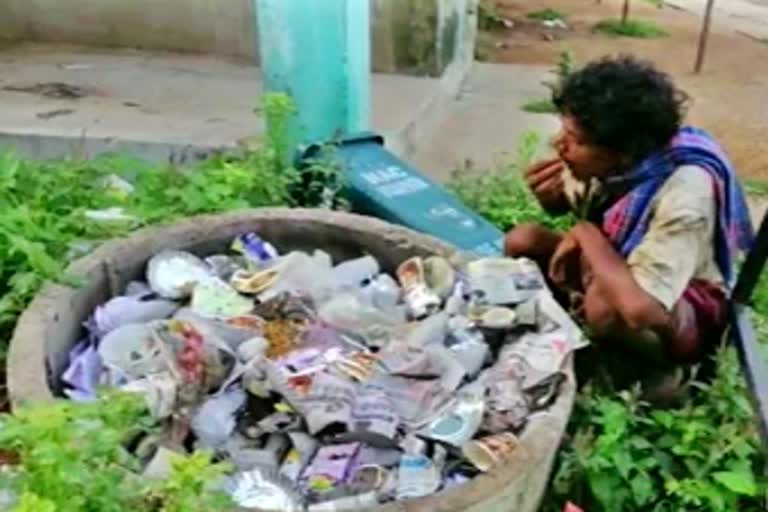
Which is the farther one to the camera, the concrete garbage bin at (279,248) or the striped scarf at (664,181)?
the striped scarf at (664,181)

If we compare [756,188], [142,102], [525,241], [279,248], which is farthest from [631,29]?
[279,248]

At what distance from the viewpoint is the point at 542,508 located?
7.92 feet

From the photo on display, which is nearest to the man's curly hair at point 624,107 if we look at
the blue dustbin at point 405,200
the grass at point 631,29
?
the blue dustbin at point 405,200

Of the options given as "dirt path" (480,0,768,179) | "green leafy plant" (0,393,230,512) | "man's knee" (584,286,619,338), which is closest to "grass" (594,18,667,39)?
"dirt path" (480,0,768,179)

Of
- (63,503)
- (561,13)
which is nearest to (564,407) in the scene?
(63,503)

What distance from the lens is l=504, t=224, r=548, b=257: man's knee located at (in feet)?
9.75

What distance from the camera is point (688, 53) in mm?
8281

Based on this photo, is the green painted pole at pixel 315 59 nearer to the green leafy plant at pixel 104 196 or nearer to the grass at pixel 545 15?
the green leafy plant at pixel 104 196

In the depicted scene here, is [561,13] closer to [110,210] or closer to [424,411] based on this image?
[110,210]

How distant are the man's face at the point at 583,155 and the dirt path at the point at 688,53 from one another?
303 cm

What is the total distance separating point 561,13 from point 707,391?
7496 mm

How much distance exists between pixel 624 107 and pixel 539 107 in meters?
3.45

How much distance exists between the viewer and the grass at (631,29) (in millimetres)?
8758

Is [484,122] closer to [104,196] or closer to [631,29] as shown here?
A: [104,196]
